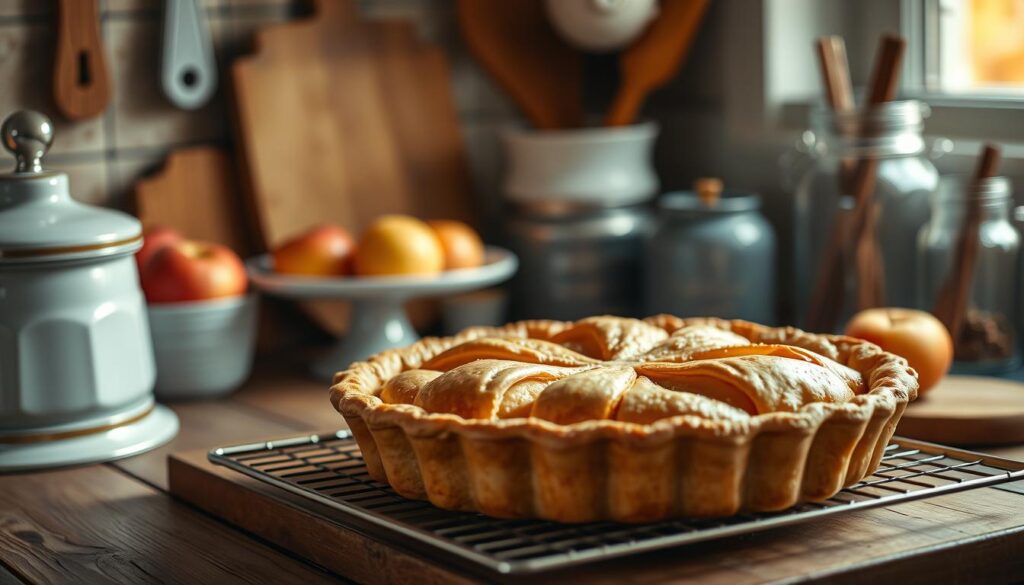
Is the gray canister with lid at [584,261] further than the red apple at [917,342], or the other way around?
the gray canister with lid at [584,261]

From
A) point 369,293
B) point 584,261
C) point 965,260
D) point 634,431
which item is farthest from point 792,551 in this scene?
point 584,261

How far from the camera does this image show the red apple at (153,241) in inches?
56.9

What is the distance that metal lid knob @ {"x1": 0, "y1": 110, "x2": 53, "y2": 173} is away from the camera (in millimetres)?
1138

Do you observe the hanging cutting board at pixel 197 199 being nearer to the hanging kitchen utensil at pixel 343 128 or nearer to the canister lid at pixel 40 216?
the hanging kitchen utensil at pixel 343 128

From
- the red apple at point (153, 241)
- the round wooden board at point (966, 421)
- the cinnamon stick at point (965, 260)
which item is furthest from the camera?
the red apple at point (153, 241)

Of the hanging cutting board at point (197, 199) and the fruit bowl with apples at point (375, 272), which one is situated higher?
the hanging cutting board at point (197, 199)

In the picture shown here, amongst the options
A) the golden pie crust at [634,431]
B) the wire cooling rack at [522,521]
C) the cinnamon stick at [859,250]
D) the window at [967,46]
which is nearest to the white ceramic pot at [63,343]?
the wire cooling rack at [522,521]

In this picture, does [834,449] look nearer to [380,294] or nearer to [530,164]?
[380,294]

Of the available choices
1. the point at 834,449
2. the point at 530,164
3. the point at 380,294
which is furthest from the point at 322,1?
the point at 834,449

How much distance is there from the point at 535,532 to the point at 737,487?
128 mm

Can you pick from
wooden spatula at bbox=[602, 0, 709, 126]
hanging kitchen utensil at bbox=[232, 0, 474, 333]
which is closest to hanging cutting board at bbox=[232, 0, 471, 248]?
hanging kitchen utensil at bbox=[232, 0, 474, 333]

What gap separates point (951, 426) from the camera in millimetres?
1080

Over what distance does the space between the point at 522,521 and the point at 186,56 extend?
3.16 ft

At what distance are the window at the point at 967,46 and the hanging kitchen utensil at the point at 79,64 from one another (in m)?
1.00
